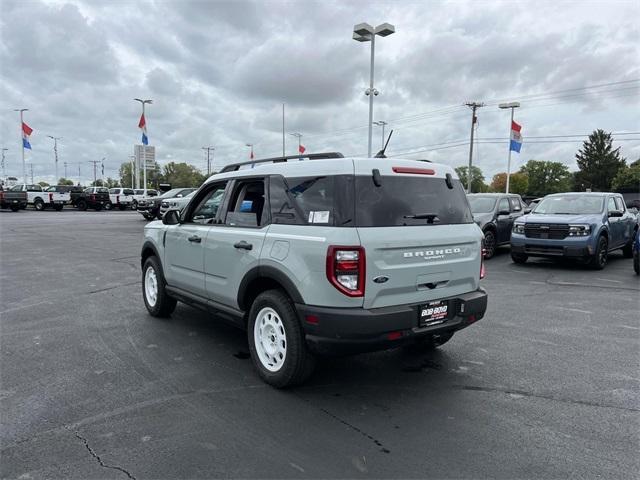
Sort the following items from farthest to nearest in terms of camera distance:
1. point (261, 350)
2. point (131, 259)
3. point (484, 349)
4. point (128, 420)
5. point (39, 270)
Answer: point (131, 259) → point (39, 270) → point (484, 349) → point (261, 350) → point (128, 420)

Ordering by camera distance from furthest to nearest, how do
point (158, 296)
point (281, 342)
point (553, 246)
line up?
point (553, 246) < point (158, 296) < point (281, 342)

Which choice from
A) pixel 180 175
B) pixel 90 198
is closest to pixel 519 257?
pixel 90 198

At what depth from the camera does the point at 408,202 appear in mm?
3838

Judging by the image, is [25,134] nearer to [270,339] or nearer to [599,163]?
[270,339]

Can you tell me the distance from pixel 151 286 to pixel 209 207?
1965 millimetres

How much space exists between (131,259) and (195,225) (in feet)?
23.1

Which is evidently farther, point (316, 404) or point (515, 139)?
point (515, 139)

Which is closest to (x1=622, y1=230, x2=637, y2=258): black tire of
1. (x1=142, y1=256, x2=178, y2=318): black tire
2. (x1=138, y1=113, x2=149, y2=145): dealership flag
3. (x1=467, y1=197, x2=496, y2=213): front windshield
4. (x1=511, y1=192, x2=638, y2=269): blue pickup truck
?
(x1=511, y1=192, x2=638, y2=269): blue pickup truck

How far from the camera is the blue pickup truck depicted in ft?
33.0

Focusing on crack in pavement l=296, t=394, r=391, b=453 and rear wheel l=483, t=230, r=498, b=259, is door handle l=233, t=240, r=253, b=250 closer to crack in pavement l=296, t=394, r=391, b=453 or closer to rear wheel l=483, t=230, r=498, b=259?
crack in pavement l=296, t=394, r=391, b=453

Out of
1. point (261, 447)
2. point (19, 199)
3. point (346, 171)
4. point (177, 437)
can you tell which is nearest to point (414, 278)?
point (346, 171)

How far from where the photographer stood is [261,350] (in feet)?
13.4

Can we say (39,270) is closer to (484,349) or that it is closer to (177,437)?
(177,437)

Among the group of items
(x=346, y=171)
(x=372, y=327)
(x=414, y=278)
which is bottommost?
(x=372, y=327)
